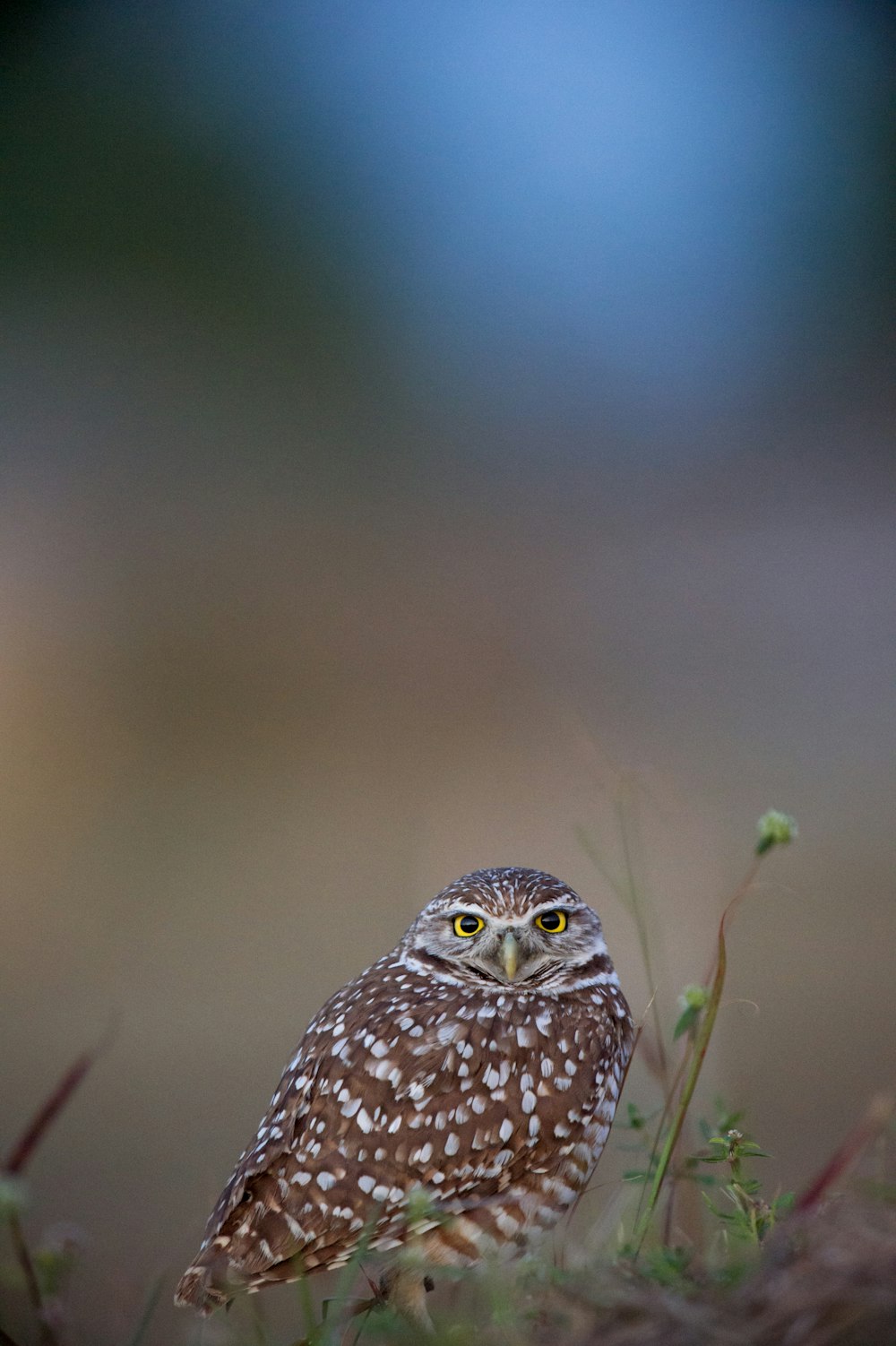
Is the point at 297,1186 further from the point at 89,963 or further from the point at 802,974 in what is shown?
the point at 89,963

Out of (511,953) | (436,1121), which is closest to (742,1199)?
(436,1121)

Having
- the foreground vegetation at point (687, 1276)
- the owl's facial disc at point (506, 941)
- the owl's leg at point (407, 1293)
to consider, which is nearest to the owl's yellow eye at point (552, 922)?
the owl's facial disc at point (506, 941)

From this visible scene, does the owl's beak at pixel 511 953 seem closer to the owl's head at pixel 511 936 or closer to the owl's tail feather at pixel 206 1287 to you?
the owl's head at pixel 511 936

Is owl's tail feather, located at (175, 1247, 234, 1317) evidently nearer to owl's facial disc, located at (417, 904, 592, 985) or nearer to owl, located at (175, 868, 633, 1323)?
owl, located at (175, 868, 633, 1323)

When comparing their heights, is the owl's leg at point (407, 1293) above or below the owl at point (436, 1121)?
below

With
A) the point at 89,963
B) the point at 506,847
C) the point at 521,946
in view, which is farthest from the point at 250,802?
the point at 521,946

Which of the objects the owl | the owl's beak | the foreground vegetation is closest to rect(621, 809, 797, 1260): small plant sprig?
the foreground vegetation
